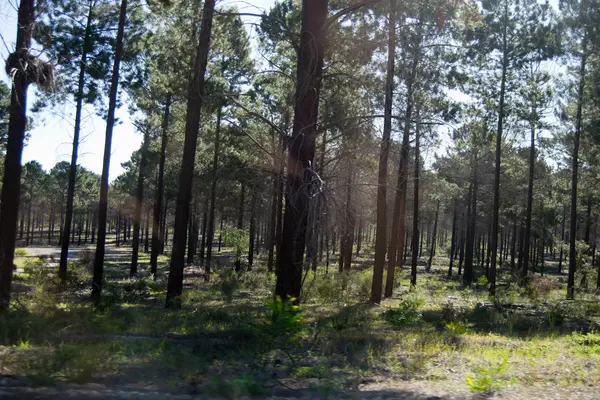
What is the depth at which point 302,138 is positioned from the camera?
10438 millimetres

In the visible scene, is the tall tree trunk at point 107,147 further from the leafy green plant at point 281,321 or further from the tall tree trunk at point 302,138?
the leafy green plant at point 281,321

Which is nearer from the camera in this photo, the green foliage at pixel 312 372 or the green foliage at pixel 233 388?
the green foliage at pixel 233 388

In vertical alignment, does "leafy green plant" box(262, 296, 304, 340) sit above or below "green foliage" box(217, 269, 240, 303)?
above

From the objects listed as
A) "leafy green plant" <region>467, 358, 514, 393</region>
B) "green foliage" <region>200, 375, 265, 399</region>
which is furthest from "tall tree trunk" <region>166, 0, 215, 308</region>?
"leafy green plant" <region>467, 358, 514, 393</region>

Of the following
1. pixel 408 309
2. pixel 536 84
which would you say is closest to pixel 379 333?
pixel 408 309

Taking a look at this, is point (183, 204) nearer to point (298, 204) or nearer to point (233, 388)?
point (298, 204)

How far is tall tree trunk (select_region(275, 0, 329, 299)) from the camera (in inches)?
406

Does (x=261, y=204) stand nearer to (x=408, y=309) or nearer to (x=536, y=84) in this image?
(x=408, y=309)

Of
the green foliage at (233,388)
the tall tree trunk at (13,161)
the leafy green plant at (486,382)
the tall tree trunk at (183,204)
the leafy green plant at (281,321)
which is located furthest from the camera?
the tall tree trunk at (183,204)

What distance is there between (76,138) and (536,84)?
21.8 meters

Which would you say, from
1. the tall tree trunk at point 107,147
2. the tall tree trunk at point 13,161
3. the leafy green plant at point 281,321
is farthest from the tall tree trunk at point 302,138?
the tall tree trunk at point 107,147

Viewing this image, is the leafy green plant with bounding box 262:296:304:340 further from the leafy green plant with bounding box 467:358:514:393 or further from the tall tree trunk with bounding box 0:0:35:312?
the tall tree trunk with bounding box 0:0:35:312

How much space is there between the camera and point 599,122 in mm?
21484

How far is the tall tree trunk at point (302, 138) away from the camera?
10305 mm
